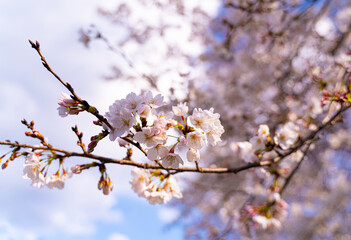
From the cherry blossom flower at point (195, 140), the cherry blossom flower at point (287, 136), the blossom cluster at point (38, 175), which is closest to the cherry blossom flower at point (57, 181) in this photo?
the blossom cluster at point (38, 175)

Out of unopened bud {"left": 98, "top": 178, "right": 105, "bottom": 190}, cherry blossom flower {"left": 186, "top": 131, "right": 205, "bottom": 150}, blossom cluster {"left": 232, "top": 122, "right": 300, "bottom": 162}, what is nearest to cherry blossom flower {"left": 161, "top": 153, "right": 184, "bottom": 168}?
Result: cherry blossom flower {"left": 186, "top": 131, "right": 205, "bottom": 150}

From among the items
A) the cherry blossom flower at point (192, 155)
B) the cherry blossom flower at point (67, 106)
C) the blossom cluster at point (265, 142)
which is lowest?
the cherry blossom flower at point (192, 155)

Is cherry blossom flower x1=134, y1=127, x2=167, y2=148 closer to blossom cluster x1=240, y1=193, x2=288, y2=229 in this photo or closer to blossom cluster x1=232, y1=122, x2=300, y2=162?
blossom cluster x1=232, y1=122, x2=300, y2=162

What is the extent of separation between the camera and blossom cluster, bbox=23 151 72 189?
5.33ft

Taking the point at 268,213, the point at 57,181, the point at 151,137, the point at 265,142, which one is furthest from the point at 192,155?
the point at 268,213

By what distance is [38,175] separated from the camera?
170 centimetres

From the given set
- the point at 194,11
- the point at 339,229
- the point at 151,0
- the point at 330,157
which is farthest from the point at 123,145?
the point at 339,229

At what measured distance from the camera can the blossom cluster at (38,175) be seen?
64.0 inches

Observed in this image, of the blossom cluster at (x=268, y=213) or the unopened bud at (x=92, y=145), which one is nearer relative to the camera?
the unopened bud at (x=92, y=145)

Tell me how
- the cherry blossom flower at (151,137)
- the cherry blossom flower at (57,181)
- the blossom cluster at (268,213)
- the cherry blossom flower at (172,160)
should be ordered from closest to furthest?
1. the cherry blossom flower at (151,137)
2. the cherry blossom flower at (172,160)
3. the cherry blossom flower at (57,181)
4. the blossom cluster at (268,213)

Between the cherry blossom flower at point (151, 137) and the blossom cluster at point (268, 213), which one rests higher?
the blossom cluster at point (268, 213)

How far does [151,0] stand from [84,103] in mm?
5695

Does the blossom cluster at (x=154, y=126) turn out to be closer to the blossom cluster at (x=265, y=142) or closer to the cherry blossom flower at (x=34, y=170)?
the cherry blossom flower at (x=34, y=170)

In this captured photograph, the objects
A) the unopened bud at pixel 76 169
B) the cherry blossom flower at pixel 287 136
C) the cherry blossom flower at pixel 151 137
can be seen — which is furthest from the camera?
the cherry blossom flower at pixel 287 136
